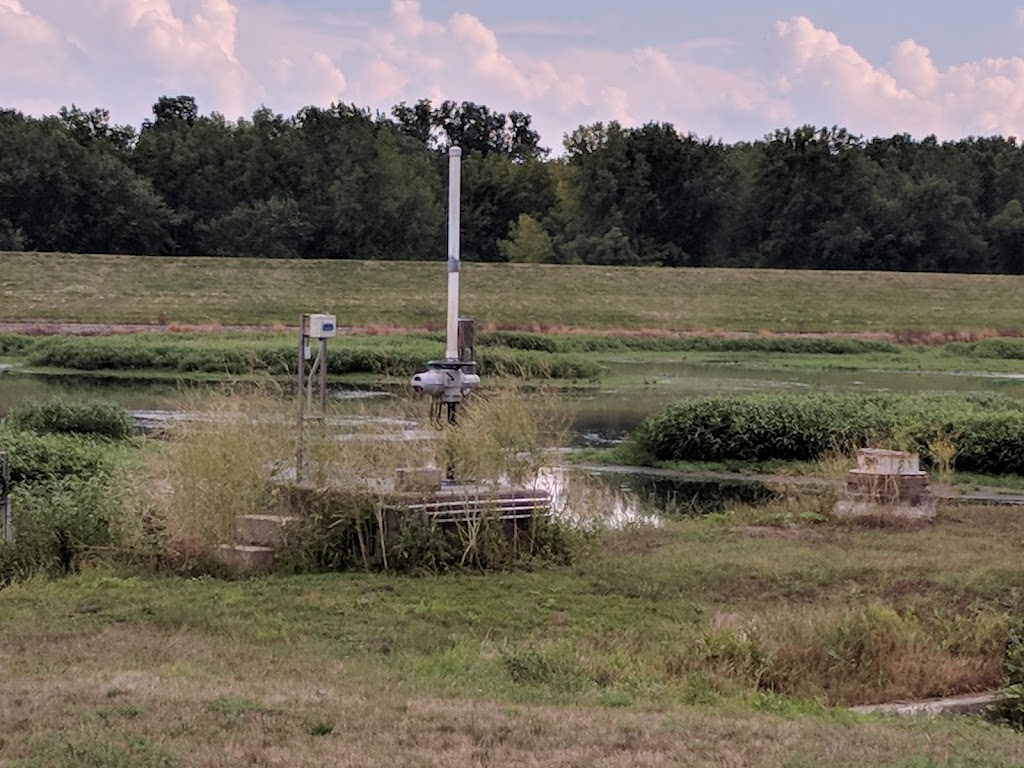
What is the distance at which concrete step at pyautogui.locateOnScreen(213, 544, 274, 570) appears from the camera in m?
12.5

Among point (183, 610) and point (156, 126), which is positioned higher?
point (156, 126)

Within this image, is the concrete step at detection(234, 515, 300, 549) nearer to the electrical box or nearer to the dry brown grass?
the electrical box

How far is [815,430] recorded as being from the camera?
24.0 metres

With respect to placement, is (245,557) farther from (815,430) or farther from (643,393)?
(643,393)

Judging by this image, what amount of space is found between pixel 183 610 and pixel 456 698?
3432mm

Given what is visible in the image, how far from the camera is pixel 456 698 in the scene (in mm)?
8164

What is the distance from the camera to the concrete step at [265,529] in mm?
12680

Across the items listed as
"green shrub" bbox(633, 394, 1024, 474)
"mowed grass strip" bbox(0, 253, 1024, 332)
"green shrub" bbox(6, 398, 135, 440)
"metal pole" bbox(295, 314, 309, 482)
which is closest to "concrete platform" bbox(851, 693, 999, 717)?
"metal pole" bbox(295, 314, 309, 482)

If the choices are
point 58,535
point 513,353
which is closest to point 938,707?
point 58,535

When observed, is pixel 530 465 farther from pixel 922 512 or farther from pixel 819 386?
pixel 819 386

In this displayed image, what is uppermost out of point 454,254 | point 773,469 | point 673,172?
point 673,172

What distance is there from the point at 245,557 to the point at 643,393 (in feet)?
83.7

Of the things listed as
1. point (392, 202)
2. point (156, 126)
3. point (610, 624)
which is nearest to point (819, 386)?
point (610, 624)

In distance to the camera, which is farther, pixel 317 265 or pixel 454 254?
pixel 317 265
